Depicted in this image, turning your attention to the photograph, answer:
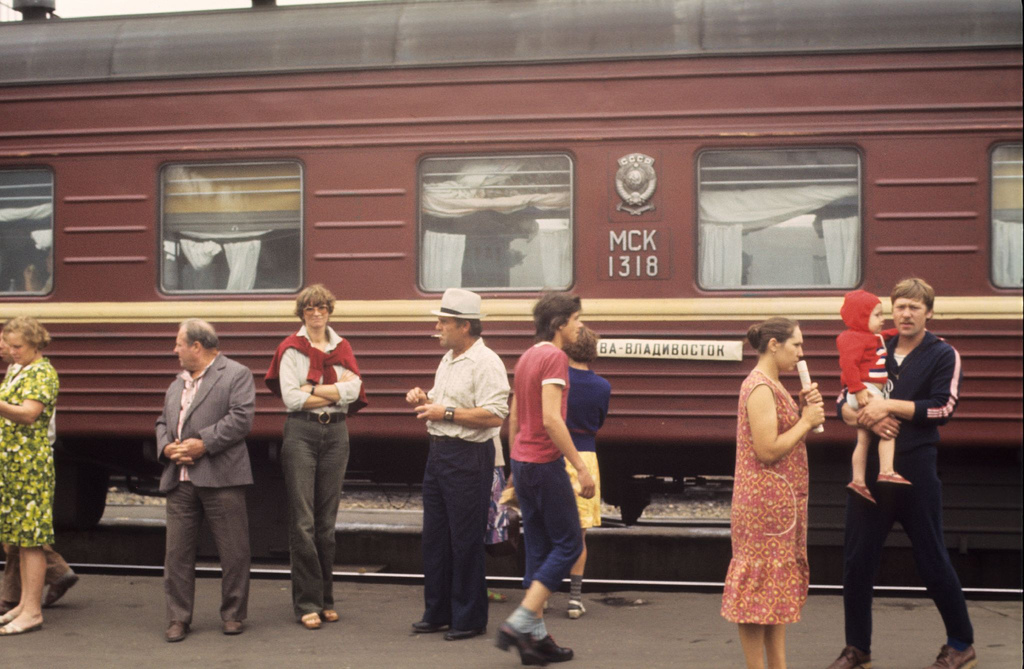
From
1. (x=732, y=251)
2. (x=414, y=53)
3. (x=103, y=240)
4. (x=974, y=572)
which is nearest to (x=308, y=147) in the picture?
(x=414, y=53)

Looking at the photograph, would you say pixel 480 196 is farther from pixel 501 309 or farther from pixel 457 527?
pixel 457 527

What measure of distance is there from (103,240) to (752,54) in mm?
4011

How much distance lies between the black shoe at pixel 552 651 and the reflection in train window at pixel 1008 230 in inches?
126

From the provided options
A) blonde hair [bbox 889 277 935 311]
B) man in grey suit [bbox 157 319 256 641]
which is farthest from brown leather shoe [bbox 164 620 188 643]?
blonde hair [bbox 889 277 935 311]

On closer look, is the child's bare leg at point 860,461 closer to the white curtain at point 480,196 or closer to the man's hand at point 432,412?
the man's hand at point 432,412

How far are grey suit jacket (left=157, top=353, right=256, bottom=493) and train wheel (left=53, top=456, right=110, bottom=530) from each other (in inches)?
84.7

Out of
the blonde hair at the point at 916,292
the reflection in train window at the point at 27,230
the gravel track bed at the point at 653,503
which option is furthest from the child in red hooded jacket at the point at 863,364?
the gravel track bed at the point at 653,503

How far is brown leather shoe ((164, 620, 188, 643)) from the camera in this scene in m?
5.49

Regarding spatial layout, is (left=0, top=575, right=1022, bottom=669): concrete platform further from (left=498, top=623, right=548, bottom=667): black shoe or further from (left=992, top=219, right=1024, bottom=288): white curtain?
(left=992, top=219, right=1024, bottom=288): white curtain

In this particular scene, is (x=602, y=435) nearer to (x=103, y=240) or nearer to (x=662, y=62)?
(x=662, y=62)

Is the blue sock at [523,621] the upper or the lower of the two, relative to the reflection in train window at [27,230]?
lower

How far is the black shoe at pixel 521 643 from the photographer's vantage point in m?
4.75

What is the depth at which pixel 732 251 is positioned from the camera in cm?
652

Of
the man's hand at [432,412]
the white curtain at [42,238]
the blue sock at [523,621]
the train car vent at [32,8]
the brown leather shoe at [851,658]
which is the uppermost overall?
the train car vent at [32,8]
